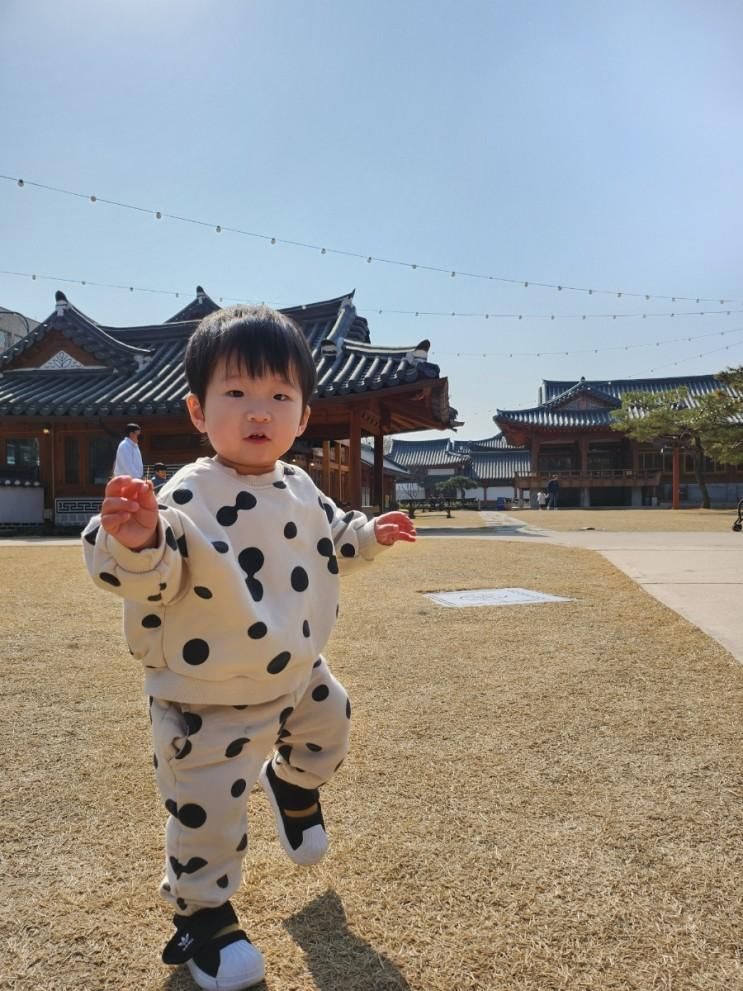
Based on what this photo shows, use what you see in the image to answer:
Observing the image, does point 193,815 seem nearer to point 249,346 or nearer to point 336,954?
point 336,954

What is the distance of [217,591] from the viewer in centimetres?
123

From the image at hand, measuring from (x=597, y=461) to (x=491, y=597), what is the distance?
2878 centimetres

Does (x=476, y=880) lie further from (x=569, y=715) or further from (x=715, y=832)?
(x=569, y=715)

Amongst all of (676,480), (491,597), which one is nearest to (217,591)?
(491,597)

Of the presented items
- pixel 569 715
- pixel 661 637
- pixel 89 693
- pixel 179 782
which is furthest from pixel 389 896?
pixel 661 637

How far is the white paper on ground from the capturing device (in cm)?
468

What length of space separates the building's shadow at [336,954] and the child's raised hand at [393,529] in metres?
0.77

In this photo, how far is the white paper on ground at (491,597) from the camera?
468 cm

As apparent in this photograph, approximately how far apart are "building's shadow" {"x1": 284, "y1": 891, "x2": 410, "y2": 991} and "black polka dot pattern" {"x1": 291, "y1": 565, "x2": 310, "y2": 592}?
0.65 meters

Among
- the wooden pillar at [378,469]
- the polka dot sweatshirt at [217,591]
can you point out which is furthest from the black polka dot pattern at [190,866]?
the wooden pillar at [378,469]

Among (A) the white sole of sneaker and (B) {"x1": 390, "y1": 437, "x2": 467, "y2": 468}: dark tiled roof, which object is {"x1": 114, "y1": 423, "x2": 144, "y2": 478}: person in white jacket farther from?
(B) {"x1": 390, "y1": 437, "x2": 467, "y2": 468}: dark tiled roof

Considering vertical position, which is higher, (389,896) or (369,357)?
(369,357)

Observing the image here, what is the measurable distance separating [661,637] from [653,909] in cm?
248

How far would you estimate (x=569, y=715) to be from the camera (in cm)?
240
